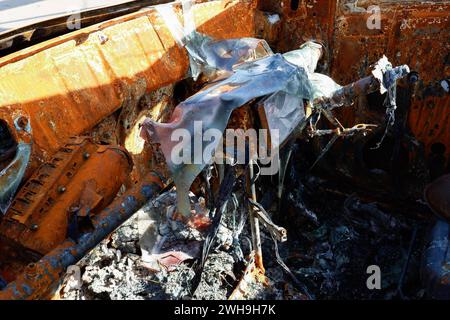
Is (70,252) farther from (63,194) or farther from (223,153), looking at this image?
(223,153)

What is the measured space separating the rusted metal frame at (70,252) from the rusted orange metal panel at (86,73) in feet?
2.77

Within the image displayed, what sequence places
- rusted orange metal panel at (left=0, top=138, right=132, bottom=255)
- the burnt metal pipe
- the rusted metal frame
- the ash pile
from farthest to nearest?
the burnt metal pipe → the ash pile → rusted orange metal panel at (left=0, top=138, right=132, bottom=255) → the rusted metal frame

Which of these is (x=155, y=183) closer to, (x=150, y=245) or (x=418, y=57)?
(x=150, y=245)

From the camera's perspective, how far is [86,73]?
3.55 metres

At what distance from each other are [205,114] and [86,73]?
1.22m

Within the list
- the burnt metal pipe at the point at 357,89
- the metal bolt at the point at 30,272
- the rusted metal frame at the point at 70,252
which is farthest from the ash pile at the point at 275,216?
the metal bolt at the point at 30,272

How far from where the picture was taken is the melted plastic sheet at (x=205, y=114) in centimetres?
281

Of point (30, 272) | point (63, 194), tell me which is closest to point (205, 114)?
point (63, 194)

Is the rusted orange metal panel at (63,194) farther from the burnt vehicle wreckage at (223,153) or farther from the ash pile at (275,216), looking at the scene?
the ash pile at (275,216)

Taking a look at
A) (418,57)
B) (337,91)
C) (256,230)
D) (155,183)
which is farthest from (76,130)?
(418,57)

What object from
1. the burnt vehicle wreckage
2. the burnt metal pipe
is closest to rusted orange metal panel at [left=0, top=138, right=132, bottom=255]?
the burnt vehicle wreckage

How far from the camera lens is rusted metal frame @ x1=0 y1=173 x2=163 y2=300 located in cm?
226

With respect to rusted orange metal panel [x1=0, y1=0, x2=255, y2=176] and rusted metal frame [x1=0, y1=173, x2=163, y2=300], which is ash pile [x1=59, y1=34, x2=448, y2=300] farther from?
rusted orange metal panel [x1=0, y1=0, x2=255, y2=176]
